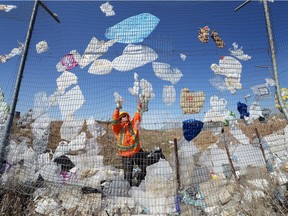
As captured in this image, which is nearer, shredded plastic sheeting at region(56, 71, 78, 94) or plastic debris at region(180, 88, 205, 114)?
plastic debris at region(180, 88, 205, 114)

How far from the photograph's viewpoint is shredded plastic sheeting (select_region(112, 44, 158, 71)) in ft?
11.8

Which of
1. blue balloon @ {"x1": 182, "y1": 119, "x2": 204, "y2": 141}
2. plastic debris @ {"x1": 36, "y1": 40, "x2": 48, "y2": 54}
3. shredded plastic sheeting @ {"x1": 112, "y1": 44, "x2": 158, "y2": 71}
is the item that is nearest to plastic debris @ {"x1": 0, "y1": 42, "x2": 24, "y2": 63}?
plastic debris @ {"x1": 36, "y1": 40, "x2": 48, "y2": 54}

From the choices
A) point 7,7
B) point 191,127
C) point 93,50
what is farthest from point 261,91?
point 7,7

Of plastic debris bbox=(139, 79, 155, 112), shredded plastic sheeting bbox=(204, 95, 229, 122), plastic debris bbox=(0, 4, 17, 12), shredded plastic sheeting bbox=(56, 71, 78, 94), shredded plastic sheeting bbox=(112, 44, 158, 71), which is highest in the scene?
plastic debris bbox=(0, 4, 17, 12)

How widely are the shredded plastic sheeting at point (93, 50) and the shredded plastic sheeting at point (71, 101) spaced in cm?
42

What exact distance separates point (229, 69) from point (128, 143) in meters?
2.10

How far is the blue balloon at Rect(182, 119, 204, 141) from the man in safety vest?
854 millimetres

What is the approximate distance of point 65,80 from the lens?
3818 millimetres

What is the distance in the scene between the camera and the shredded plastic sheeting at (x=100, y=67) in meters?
3.67

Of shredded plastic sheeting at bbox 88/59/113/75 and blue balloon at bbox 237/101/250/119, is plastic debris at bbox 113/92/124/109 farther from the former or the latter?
blue balloon at bbox 237/101/250/119

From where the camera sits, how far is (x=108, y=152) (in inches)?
201

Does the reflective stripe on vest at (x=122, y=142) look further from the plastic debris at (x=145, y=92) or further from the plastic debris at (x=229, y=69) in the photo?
the plastic debris at (x=229, y=69)

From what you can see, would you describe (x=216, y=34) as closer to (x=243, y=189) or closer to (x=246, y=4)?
(x=246, y=4)

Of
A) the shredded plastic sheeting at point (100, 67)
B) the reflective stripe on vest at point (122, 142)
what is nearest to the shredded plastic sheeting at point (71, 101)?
the shredded plastic sheeting at point (100, 67)
